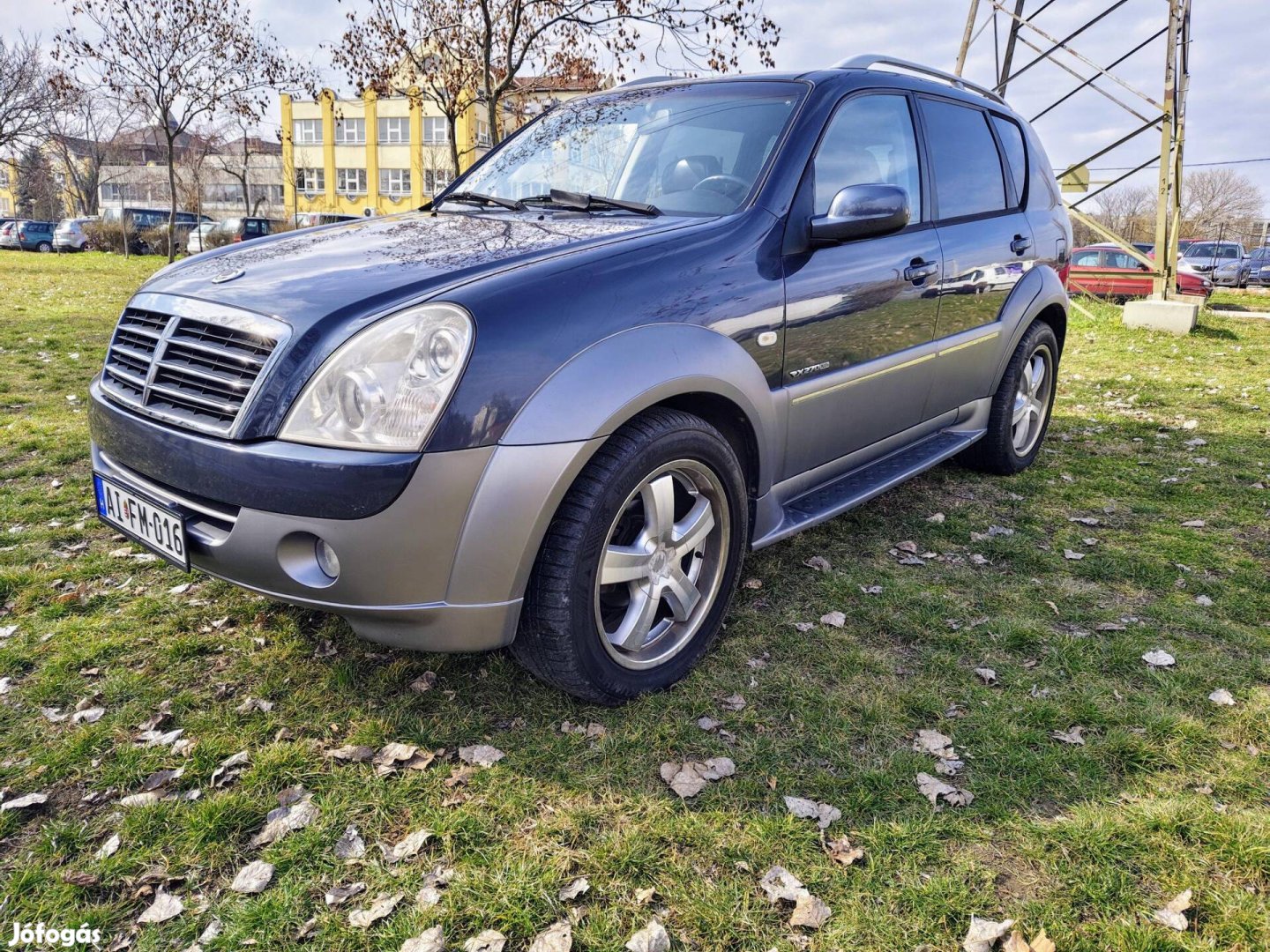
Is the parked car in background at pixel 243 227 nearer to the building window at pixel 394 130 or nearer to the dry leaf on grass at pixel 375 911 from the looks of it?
the dry leaf on grass at pixel 375 911

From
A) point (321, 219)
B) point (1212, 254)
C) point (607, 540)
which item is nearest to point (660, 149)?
point (607, 540)

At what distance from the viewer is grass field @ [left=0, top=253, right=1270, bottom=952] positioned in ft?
6.10

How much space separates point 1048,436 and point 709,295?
4.27 metres

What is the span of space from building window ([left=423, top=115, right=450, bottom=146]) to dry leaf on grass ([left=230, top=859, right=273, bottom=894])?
6160 cm

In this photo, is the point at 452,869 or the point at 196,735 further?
the point at 196,735

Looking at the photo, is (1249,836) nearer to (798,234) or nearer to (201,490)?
(798,234)

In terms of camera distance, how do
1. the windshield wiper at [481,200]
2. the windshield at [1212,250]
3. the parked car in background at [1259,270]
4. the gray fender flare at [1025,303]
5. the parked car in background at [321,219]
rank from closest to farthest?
the windshield wiper at [481,200] < the gray fender flare at [1025,303] < the parked car in background at [321,219] < the parked car in background at [1259,270] < the windshield at [1212,250]

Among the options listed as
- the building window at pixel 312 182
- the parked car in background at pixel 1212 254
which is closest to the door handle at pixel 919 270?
the parked car in background at pixel 1212 254

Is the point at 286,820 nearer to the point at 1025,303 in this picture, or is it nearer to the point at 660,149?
the point at 660,149

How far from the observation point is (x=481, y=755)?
92.5 inches

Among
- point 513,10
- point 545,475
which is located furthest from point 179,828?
point 513,10

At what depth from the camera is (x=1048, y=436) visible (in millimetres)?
5926

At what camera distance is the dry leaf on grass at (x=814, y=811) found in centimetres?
213

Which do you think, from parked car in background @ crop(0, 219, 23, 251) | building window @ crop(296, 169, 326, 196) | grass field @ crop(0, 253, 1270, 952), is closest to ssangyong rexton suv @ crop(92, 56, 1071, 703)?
grass field @ crop(0, 253, 1270, 952)
